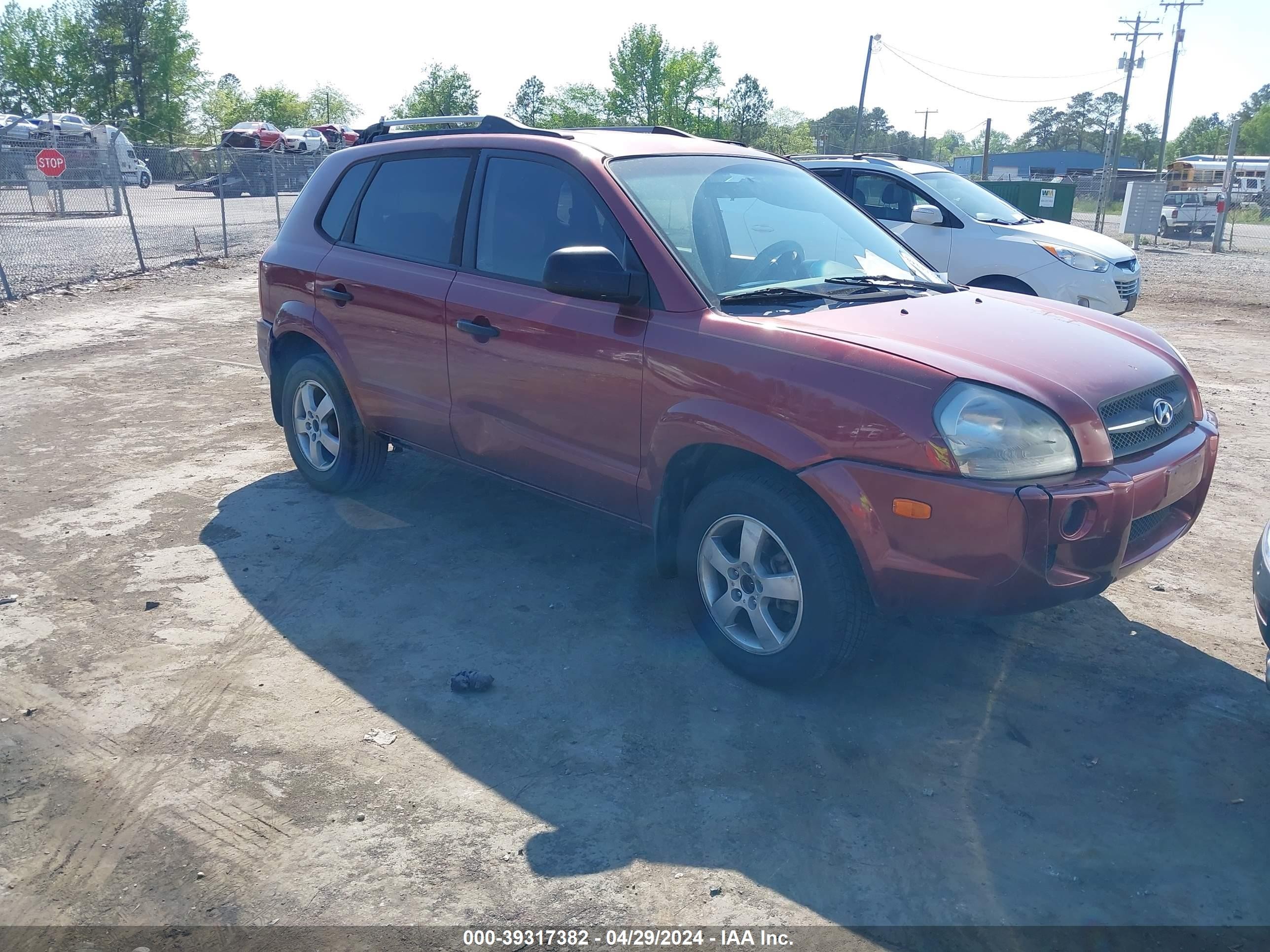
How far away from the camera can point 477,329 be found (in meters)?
4.38

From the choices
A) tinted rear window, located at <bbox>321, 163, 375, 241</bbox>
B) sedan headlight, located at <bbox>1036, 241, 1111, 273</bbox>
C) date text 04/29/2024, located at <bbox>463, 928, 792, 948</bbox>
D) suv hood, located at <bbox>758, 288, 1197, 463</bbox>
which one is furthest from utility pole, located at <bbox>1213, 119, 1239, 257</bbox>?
date text 04/29/2024, located at <bbox>463, 928, 792, 948</bbox>

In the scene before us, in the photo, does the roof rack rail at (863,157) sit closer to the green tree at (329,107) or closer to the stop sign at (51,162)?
the stop sign at (51,162)

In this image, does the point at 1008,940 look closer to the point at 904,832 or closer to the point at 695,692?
the point at 904,832

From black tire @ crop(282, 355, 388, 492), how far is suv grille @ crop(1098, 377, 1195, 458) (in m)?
3.59

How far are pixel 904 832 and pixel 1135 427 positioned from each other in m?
1.60

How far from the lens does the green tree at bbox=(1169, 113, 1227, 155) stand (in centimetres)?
9179

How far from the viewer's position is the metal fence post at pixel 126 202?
1507 centimetres

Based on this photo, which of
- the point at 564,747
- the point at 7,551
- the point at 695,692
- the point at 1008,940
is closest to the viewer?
the point at 1008,940

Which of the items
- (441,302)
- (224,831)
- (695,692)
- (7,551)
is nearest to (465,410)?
(441,302)

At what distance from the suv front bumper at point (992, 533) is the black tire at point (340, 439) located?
116 inches

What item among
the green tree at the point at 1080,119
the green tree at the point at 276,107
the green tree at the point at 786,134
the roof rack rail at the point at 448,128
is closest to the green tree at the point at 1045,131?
the green tree at the point at 1080,119

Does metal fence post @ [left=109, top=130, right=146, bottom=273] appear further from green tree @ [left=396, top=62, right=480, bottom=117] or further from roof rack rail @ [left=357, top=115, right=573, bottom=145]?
green tree @ [left=396, top=62, right=480, bottom=117]

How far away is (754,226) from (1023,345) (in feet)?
4.22

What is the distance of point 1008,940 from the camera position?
2521mm
